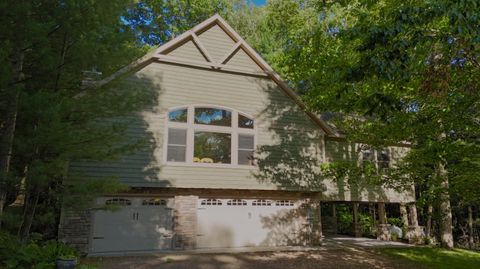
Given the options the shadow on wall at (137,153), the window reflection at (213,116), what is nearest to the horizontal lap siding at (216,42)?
the window reflection at (213,116)

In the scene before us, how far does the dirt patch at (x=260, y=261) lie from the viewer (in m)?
9.28

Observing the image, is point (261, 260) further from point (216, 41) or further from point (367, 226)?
point (367, 226)

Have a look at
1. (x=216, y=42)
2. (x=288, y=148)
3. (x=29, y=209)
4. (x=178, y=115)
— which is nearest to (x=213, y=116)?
(x=178, y=115)

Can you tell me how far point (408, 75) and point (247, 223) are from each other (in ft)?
28.3

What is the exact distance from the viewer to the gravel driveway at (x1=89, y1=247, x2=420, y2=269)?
9289mm

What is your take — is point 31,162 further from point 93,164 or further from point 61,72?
point 93,164

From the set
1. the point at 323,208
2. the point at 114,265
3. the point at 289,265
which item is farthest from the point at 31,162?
the point at 323,208

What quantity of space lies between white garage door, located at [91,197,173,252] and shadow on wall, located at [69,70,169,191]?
30.8 inches

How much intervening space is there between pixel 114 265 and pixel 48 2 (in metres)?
6.37

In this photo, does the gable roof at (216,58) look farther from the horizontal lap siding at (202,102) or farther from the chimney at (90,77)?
the chimney at (90,77)

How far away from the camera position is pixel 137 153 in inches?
439

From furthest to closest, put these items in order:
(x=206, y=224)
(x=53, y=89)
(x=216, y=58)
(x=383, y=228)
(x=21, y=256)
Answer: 1. (x=383, y=228)
2. (x=216, y=58)
3. (x=206, y=224)
4. (x=53, y=89)
5. (x=21, y=256)

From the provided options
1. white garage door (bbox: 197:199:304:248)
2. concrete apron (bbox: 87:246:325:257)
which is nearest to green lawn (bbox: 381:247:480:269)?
concrete apron (bbox: 87:246:325:257)

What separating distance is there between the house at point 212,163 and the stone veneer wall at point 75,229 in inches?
1.1
